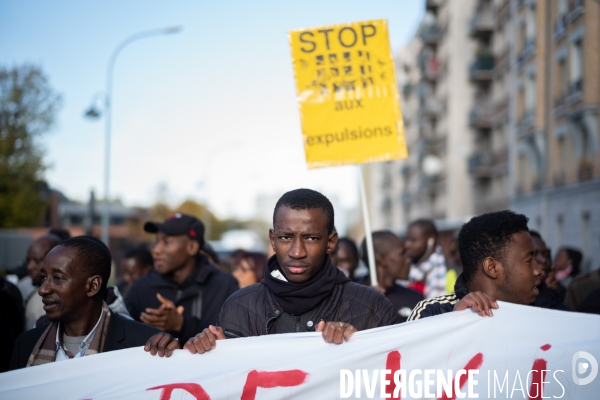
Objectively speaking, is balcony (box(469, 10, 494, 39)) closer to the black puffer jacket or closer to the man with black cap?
the man with black cap

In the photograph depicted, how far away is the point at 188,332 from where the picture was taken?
5113mm

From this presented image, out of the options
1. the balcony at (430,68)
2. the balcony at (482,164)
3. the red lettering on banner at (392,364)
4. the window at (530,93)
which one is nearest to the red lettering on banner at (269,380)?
the red lettering on banner at (392,364)

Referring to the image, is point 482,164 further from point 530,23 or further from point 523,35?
point 530,23

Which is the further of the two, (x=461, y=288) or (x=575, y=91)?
(x=575, y=91)

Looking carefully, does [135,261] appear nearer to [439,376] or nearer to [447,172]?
[439,376]

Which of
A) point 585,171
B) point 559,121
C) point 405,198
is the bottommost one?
point 585,171

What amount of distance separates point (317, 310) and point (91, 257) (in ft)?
4.17

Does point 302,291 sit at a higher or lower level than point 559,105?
lower

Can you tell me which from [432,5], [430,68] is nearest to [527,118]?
[430,68]

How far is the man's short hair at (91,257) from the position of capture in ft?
12.3

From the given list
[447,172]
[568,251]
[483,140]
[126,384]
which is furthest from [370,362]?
[447,172]

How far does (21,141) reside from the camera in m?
20.6

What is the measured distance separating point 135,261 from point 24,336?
3.95m

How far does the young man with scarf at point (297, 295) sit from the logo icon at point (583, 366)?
0.89 meters
